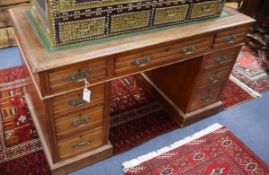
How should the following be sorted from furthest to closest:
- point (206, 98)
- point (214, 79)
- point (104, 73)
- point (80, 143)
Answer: point (206, 98), point (214, 79), point (80, 143), point (104, 73)

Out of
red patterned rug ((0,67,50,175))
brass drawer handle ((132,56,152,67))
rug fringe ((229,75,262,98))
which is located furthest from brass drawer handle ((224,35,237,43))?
red patterned rug ((0,67,50,175))

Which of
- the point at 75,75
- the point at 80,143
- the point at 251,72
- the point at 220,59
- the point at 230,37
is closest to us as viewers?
the point at 75,75

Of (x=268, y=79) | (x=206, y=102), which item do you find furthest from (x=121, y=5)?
(x=268, y=79)

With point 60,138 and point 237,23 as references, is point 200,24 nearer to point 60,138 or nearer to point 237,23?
point 237,23

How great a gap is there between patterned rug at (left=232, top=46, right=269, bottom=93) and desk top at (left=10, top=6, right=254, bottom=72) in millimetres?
1129

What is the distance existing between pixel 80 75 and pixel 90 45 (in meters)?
0.17

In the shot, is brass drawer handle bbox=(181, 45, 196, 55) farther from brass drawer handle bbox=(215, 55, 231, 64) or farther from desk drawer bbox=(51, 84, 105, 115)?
desk drawer bbox=(51, 84, 105, 115)

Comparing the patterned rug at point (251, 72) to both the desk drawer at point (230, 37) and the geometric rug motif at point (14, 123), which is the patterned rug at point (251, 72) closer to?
the desk drawer at point (230, 37)

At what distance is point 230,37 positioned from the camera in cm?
201

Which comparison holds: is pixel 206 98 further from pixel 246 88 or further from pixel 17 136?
pixel 17 136

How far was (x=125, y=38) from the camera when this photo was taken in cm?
159

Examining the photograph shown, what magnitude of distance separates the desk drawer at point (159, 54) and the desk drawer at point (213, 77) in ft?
0.93

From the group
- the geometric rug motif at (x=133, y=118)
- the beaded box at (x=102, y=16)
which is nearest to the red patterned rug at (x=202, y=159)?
the geometric rug motif at (x=133, y=118)

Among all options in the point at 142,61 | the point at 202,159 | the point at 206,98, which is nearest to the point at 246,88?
the point at 206,98
